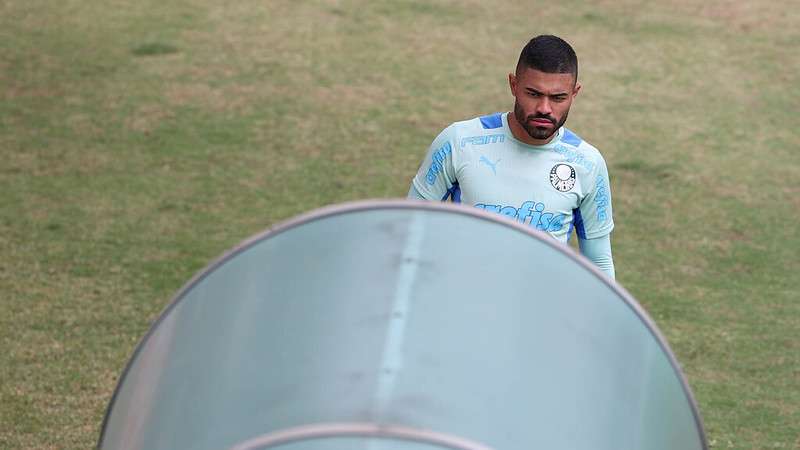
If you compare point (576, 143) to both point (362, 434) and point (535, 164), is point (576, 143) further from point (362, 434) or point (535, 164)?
point (362, 434)

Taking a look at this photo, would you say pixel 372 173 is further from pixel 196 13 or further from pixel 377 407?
pixel 377 407

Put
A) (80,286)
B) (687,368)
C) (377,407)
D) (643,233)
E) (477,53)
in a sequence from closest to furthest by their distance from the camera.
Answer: (377,407)
(687,368)
(80,286)
(643,233)
(477,53)

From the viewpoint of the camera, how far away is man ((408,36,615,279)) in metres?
4.58

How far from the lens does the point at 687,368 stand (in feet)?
22.0

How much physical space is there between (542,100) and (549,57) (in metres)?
0.15

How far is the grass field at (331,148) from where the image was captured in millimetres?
6828

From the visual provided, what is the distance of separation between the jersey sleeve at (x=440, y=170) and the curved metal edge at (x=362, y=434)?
2.09m

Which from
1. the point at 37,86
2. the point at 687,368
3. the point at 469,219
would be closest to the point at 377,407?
the point at 469,219

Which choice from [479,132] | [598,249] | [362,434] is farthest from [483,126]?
[362,434]

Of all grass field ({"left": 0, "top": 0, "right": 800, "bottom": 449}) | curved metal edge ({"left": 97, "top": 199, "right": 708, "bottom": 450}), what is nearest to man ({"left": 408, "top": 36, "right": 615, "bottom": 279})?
curved metal edge ({"left": 97, "top": 199, "right": 708, "bottom": 450})

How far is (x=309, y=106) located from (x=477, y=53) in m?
1.99

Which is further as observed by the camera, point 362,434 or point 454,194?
point 454,194

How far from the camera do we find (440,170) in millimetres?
4766

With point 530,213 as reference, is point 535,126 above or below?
above
